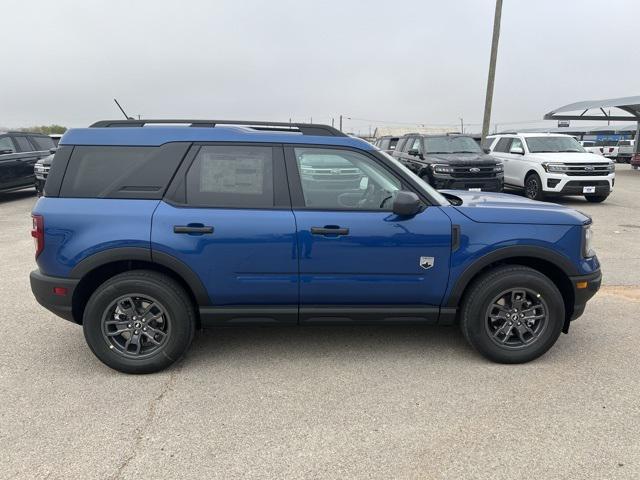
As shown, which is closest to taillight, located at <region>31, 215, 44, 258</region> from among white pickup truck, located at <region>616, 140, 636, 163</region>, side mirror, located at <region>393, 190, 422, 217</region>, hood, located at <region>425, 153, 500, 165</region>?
side mirror, located at <region>393, 190, 422, 217</region>

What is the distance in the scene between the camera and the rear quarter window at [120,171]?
3.43m

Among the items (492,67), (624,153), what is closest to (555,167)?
(492,67)

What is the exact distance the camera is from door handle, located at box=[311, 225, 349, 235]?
3404 millimetres

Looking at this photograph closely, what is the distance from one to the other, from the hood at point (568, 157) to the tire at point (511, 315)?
9725 millimetres

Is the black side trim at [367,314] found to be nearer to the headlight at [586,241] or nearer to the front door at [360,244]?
the front door at [360,244]

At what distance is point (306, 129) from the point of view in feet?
12.5

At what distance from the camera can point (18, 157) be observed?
13156 millimetres

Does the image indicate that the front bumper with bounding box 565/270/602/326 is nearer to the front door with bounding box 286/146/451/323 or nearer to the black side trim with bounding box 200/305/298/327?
the front door with bounding box 286/146/451/323

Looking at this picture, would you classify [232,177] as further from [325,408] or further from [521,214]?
[521,214]

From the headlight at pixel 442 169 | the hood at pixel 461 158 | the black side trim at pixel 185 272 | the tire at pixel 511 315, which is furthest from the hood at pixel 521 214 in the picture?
the hood at pixel 461 158

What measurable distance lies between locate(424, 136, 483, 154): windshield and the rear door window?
31.7 ft

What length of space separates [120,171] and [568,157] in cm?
1184

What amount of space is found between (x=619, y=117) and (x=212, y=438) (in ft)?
108

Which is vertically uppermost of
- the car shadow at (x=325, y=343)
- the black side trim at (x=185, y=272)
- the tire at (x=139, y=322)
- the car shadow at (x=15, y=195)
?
the black side trim at (x=185, y=272)
